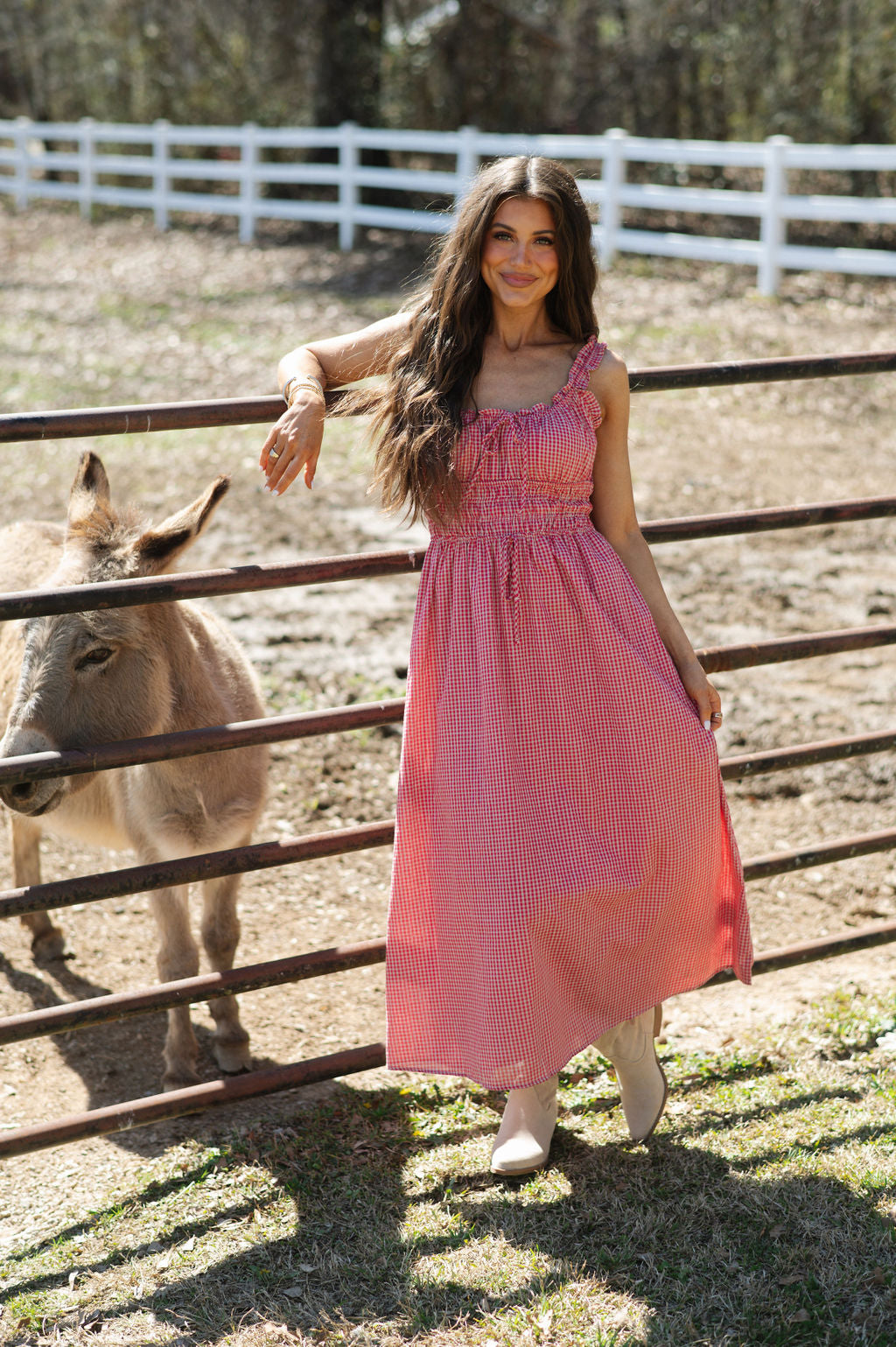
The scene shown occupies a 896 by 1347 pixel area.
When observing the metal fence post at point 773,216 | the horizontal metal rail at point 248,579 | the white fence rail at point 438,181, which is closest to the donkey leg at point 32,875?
the horizontal metal rail at point 248,579

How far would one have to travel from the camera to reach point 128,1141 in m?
3.66

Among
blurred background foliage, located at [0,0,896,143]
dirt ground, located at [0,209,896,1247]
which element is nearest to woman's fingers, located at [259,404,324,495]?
dirt ground, located at [0,209,896,1247]

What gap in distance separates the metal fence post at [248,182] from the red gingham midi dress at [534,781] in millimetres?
16389

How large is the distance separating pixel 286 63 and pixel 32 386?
36.6 feet

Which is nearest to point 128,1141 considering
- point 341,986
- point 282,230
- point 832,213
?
point 341,986

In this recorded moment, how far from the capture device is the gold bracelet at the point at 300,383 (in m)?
3.02

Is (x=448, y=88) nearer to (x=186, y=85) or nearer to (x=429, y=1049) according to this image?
(x=186, y=85)

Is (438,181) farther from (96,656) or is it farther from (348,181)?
(96,656)

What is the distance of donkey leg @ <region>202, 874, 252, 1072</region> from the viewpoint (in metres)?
4.02

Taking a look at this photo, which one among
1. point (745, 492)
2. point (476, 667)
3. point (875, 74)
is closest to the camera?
point (476, 667)

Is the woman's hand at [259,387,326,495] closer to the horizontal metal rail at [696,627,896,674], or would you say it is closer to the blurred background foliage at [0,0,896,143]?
the horizontal metal rail at [696,627,896,674]

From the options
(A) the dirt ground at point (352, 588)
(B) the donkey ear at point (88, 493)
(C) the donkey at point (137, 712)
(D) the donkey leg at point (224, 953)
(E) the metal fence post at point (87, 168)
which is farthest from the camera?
(E) the metal fence post at point (87, 168)

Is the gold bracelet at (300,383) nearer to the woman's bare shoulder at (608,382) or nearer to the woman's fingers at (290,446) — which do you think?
the woman's fingers at (290,446)

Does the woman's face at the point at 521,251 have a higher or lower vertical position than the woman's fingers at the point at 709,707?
higher
